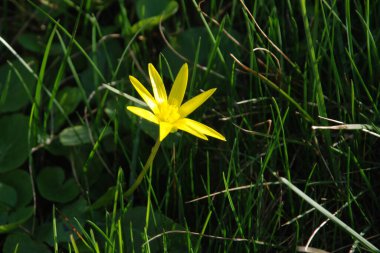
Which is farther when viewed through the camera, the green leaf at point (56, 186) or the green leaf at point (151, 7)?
the green leaf at point (151, 7)

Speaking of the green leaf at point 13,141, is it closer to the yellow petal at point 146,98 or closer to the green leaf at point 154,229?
the green leaf at point 154,229

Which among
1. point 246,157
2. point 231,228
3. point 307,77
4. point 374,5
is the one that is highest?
point 374,5

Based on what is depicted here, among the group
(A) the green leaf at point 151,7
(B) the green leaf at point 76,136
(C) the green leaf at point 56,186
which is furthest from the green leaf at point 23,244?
(A) the green leaf at point 151,7

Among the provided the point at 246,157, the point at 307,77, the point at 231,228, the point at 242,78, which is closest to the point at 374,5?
the point at 307,77

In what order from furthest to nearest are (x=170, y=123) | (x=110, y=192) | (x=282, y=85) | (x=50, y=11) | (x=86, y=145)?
(x=50, y=11), (x=86, y=145), (x=282, y=85), (x=110, y=192), (x=170, y=123)

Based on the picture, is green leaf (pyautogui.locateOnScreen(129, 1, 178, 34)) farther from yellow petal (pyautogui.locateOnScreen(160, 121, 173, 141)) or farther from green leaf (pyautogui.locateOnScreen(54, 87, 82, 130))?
yellow petal (pyautogui.locateOnScreen(160, 121, 173, 141))

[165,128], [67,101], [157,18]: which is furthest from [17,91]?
[165,128]

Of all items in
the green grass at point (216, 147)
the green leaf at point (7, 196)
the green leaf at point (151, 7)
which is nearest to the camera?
the green grass at point (216, 147)

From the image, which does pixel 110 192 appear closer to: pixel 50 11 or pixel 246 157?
pixel 246 157

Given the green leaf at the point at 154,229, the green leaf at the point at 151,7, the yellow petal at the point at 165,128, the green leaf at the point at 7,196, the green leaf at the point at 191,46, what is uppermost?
the green leaf at the point at 151,7
